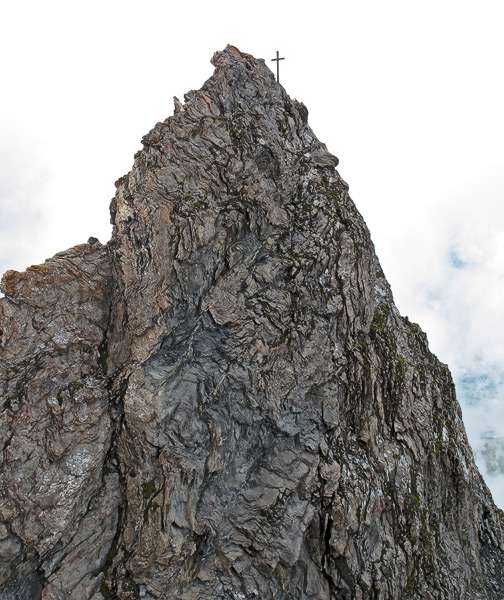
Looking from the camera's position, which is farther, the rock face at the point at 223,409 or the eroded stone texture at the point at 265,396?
the eroded stone texture at the point at 265,396

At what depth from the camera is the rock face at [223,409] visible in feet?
55.1

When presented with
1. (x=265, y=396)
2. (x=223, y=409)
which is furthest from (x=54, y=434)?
(x=265, y=396)

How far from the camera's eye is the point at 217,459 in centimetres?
1783

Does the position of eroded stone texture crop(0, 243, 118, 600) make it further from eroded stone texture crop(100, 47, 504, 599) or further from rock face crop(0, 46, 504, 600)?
eroded stone texture crop(100, 47, 504, 599)

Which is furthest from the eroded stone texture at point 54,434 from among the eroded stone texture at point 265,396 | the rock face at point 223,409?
the eroded stone texture at point 265,396

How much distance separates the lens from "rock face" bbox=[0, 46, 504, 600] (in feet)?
55.1

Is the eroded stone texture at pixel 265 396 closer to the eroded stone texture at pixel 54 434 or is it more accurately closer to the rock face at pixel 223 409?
the rock face at pixel 223 409

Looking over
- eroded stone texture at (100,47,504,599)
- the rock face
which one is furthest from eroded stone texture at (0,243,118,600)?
eroded stone texture at (100,47,504,599)

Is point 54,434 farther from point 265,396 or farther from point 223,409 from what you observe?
point 265,396

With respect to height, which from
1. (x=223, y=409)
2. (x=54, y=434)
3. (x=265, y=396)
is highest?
(x=265, y=396)

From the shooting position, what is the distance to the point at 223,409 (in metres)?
18.5

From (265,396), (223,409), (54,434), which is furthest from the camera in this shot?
(265,396)

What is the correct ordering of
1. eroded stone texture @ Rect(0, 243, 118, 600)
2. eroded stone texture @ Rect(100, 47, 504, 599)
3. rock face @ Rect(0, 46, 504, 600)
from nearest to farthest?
eroded stone texture @ Rect(0, 243, 118, 600) < rock face @ Rect(0, 46, 504, 600) < eroded stone texture @ Rect(100, 47, 504, 599)

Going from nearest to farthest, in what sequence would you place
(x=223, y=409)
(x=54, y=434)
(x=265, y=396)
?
→ (x=54, y=434) < (x=223, y=409) < (x=265, y=396)
